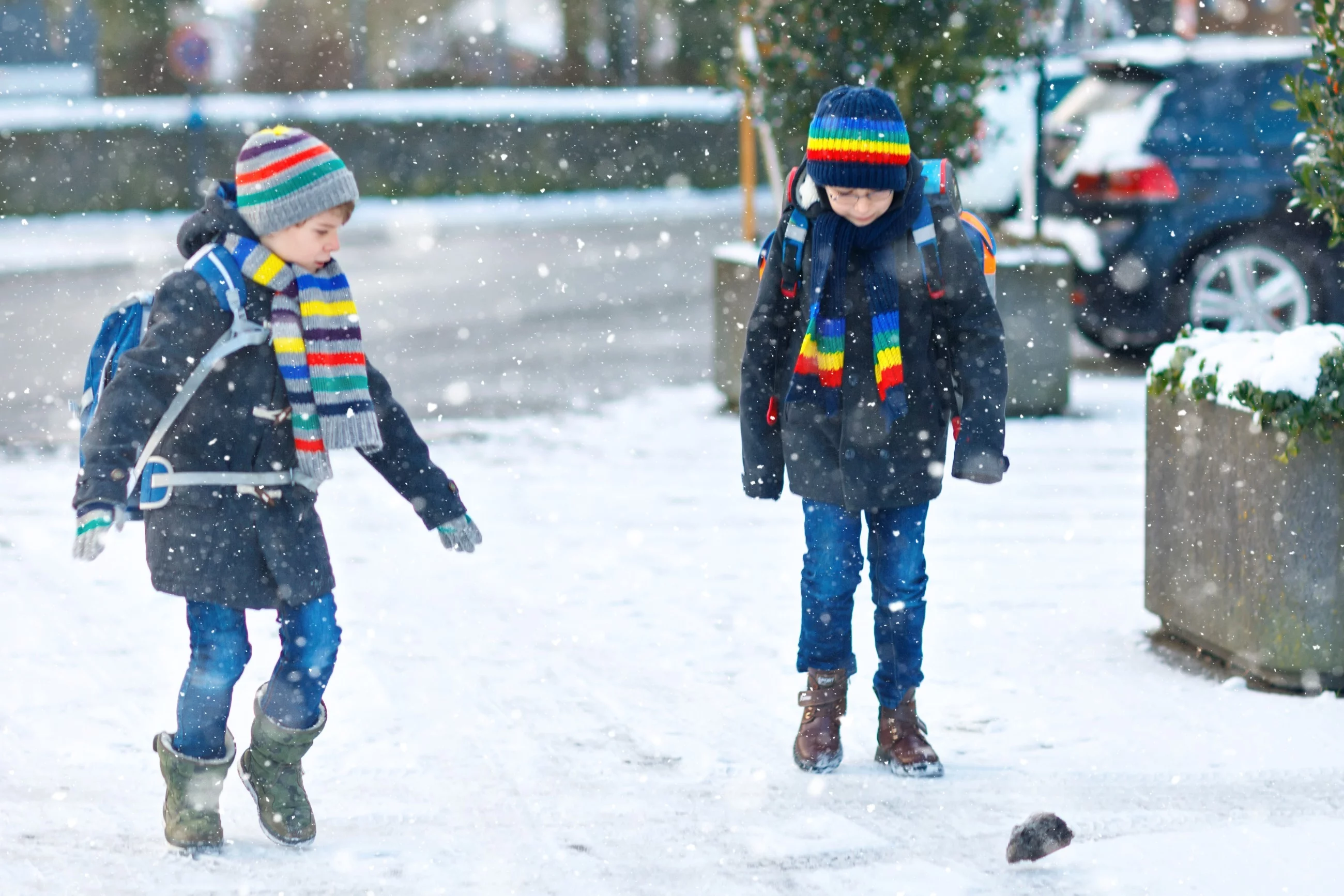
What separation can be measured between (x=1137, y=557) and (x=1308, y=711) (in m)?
1.71

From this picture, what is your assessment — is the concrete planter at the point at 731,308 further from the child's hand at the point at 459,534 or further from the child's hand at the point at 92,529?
the child's hand at the point at 92,529

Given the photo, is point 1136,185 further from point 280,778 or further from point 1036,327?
point 280,778

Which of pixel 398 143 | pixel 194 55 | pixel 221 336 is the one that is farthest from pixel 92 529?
pixel 398 143

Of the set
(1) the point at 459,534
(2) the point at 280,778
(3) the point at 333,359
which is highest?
Answer: (3) the point at 333,359

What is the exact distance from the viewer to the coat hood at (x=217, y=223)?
3.59 metres

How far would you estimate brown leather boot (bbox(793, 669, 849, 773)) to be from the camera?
4.21m

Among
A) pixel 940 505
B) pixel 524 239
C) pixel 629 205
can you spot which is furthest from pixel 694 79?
pixel 940 505

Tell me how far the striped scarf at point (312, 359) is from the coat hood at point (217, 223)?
0.07 feet

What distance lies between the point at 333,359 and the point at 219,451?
29 cm

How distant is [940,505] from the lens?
279 inches

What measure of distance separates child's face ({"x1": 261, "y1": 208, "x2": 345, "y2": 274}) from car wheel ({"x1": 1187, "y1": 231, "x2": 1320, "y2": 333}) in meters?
6.95

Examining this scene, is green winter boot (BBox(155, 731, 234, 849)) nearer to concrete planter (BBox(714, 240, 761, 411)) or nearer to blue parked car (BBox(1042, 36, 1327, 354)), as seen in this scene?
concrete planter (BBox(714, 240, 761, 411))

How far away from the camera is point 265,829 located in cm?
378

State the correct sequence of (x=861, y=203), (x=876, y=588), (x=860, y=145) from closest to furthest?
(x=860, y=145) < (x=861, y=203) < (x=876, y=588)
